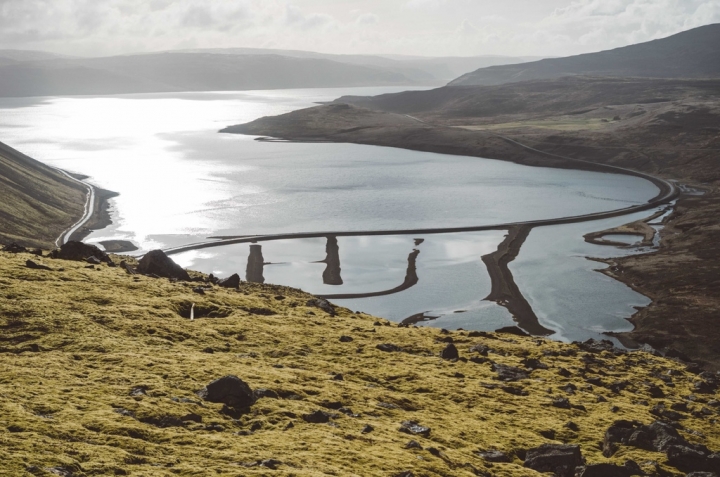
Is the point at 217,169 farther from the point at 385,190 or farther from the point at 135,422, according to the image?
the point at 135,422

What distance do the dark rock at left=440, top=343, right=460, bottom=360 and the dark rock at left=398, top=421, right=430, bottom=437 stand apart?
35.0 ft

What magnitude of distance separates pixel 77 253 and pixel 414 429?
2775 centimetres

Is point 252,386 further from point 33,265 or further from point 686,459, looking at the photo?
point 33,265

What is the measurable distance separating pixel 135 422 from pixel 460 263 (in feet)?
208

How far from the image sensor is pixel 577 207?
382 ft

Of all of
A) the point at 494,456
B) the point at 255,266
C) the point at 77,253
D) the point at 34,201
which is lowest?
the point at 255,266

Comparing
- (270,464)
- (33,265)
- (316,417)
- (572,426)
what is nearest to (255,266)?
(33,265)

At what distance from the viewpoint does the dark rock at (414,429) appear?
71.3 ft

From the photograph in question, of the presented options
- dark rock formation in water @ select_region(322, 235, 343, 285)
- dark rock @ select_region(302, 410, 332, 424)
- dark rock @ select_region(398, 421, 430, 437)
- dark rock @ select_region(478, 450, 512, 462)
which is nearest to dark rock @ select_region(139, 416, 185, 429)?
dark rock @ select_region(302, 410, 332, 424)

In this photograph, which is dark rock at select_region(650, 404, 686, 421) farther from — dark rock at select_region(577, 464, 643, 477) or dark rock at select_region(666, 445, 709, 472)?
dark rock at select_region(577, 464, 643, 477)

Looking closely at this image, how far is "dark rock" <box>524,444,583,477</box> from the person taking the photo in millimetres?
20406

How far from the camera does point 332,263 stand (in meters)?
79.1

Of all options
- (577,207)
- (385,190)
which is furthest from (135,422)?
(385,190)

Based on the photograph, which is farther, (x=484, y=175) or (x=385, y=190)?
(x=484, y=175)
